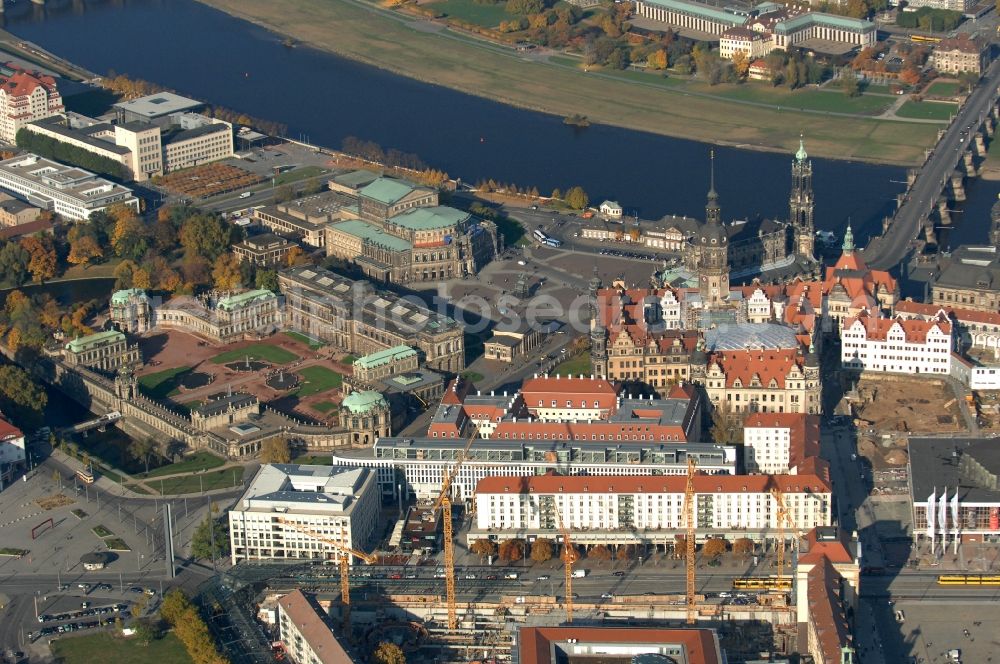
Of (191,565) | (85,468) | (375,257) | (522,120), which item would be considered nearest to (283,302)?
(375,257)

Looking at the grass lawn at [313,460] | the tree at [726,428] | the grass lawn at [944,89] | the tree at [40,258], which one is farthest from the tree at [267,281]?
the grass lawn at [944,89]

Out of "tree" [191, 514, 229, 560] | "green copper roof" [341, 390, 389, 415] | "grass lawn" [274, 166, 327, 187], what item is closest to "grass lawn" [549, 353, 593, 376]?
"green copper roof" [341, 390, 389, 415]

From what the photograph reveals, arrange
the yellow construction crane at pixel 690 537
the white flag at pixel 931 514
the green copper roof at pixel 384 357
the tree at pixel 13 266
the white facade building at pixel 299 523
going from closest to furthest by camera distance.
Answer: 1. the yellow construction crane at pixel 690 537
2. the white flag at pixel 931 514
3. the white facade building at pixel 299 523
4. the green copper roof at pixel 384 357
5. the tree at pixel 13 266

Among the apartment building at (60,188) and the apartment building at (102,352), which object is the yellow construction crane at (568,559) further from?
the apartment building at (60,188)

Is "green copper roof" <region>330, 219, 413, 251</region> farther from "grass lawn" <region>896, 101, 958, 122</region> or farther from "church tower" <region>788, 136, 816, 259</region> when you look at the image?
"grass lawn" <region>896, 101, 958, 122</region>

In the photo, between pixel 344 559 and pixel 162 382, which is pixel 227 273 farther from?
pixel 344 559
